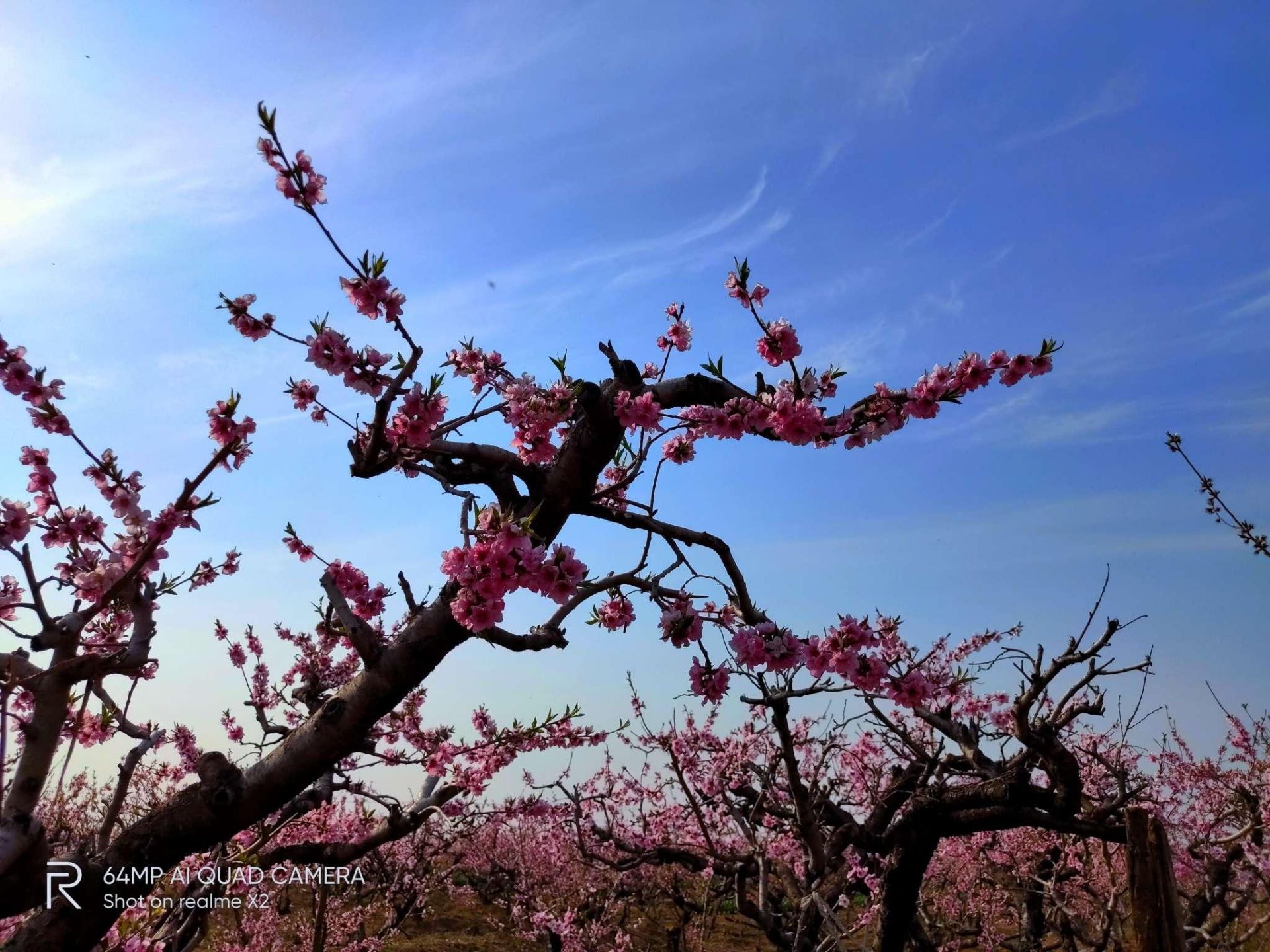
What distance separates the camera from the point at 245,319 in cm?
427

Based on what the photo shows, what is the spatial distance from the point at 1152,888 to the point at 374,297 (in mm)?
4657

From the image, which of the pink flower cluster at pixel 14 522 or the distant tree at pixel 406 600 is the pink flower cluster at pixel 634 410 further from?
the pink flower cluster at pixel 14 522

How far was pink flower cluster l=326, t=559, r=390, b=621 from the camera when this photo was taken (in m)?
5.23

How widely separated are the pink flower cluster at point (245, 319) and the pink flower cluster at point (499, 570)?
193 centimetres

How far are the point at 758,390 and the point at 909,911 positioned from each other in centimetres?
→ 456

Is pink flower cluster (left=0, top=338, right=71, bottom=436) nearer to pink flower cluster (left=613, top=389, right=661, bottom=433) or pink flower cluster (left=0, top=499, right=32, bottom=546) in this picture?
pink flower cluster (left=0, top=499, right=32, bottom=546)

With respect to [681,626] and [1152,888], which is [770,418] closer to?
[681,626]

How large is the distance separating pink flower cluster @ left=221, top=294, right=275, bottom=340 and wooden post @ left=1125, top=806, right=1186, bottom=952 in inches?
199

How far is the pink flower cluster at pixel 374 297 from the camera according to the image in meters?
3.86

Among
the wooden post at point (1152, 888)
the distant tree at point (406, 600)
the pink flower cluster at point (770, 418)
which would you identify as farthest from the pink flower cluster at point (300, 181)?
the wooden post at point (1152, 888)

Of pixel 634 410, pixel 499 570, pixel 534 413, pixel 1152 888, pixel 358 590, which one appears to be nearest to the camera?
pixel 499 570

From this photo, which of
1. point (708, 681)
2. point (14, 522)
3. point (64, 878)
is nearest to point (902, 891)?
point (708, 681)

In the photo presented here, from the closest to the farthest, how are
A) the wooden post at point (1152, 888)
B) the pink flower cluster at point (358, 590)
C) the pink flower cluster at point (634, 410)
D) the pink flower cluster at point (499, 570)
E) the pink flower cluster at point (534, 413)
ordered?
the pink flower cluster at point (499, 570)
the wooden post at point (1152, 888)
the pink flower cluster at point (634, 410)
the pink flower cluster at point (534, 413)
the pink flower cluster at point (358, 590)

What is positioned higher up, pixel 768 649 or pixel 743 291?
pixel 743 291
